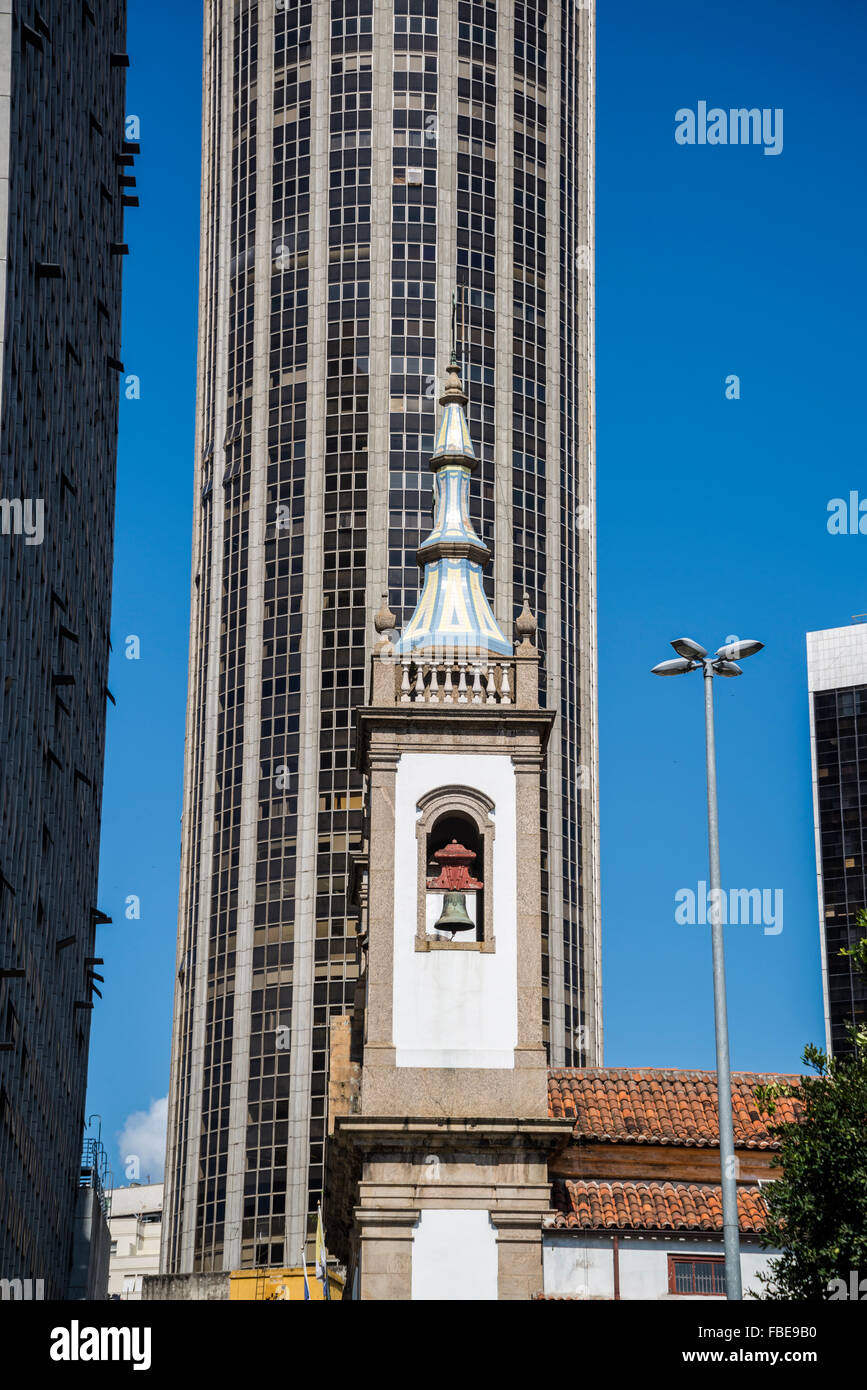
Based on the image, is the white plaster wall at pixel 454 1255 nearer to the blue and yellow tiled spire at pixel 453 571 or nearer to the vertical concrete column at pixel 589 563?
the blue and yellow tiled spire at pixel 453 571

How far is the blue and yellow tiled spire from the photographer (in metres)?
49.6

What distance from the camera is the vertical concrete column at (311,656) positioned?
125m

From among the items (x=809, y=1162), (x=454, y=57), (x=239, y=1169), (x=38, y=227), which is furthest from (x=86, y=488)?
(x=454, y=57)

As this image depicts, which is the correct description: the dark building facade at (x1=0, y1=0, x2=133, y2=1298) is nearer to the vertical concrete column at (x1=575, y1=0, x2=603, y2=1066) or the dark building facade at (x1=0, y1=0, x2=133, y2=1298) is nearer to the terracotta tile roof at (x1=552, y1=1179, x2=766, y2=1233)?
the terracotta tile roof at (x1=552, y1=1179, x2=766, y2=1233)

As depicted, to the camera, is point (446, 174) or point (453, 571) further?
point (446, 174)

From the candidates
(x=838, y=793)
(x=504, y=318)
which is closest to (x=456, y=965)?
(x=504, y=318)

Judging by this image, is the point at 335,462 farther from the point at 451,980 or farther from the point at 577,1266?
the point at 577,1266

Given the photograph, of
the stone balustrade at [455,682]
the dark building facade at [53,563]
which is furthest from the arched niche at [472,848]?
the dark building facade at [53,563]

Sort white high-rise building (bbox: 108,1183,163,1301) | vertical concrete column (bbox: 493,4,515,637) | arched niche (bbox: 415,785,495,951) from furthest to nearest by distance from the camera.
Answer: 1. white high-rise building (bbox: 108,1183,163,1301)
2. vertical concrete column (bbox: 493,4,515,637)
3. arched niche (bbox: 415,785,495,951)

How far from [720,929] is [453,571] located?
18.6m

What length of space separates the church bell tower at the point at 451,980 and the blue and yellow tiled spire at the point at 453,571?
0.43 ft

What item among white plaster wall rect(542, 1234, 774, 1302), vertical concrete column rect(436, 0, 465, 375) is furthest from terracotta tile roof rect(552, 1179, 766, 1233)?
vertical concrete column rect(436, 0, 465, 375)

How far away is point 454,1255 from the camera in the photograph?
4356cm

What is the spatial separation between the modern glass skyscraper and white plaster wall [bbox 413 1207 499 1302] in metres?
82.9
